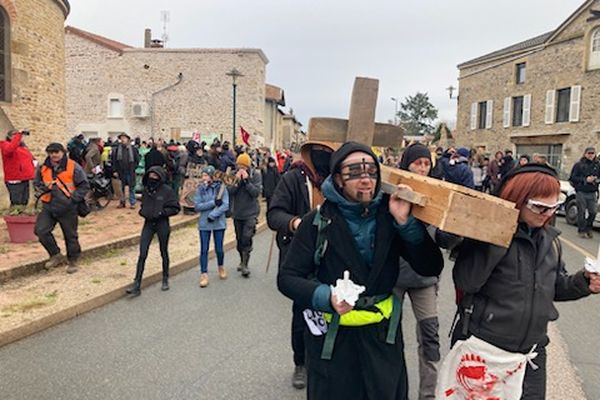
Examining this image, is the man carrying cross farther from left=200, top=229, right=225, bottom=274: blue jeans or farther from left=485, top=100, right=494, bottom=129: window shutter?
left=485, top=100, right=494, bottom=129: window shutter

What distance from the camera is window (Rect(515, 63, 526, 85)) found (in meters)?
32.1

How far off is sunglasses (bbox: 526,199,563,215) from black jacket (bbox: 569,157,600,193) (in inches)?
389

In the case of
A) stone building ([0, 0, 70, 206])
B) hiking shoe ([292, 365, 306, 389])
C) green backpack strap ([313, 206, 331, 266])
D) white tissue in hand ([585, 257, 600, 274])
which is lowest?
hiking shoe ([292, 365, 306, 389])

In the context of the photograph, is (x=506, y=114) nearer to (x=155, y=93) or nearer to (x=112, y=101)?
(x=155, y=93)

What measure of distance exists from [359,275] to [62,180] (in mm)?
6147

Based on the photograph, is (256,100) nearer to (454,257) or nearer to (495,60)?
(495,60)

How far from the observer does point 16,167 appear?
9820 mm

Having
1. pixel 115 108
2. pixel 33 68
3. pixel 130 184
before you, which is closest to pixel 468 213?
pixel 130 184

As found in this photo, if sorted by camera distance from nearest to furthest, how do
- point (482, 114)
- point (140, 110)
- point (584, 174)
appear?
point (584, 174)
point (140, 110)
point (482, 114)

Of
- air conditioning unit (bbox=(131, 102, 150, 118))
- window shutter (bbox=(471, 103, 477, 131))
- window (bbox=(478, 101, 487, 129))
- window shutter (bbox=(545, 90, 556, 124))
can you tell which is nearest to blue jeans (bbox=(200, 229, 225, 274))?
window shutter (bbox=(545, 90, 556, 124))

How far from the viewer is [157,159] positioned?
41.7ft

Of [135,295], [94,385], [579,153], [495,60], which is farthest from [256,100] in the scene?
[94,385]

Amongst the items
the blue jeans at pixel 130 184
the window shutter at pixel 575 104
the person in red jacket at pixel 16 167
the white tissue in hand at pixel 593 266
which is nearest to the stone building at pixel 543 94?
the window shutter at pixel 575 104

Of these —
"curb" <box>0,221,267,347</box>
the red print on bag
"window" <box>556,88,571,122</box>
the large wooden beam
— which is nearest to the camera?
the large wooden beam
